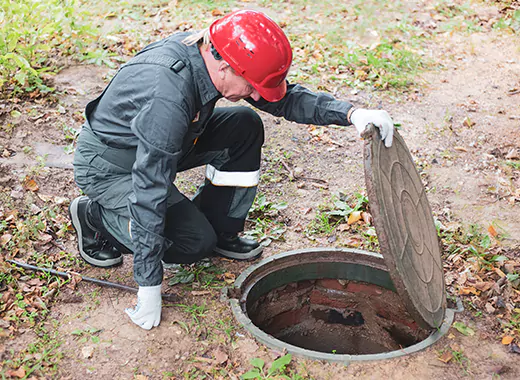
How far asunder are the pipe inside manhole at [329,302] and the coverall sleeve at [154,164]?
86cm

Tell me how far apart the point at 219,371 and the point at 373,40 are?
5412mm

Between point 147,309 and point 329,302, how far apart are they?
5.05 ft

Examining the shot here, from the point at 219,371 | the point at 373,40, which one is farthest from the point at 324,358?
the point at 373,40

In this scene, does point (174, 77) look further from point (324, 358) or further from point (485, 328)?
point (485, 328)

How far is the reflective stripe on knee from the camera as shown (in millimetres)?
3580

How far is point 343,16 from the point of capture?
7.92 m

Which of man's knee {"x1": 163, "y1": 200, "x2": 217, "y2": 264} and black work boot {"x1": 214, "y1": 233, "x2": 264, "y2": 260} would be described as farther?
black work boot {"x1": 214, "y1": 233, "x2": 264, "y2": 260}

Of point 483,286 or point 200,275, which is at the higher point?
point 483,286

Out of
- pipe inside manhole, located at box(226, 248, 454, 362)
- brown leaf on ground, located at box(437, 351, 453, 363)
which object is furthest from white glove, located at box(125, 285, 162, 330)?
brown leaf on ground, located at box(437, 351, 453, 363)

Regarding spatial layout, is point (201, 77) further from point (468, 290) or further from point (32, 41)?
point (32, 41)

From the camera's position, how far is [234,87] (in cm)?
290

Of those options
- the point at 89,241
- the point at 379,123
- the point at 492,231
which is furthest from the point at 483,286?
the point at 89,241

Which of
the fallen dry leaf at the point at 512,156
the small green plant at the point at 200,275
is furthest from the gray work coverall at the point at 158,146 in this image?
the fallen dry leaf at the point at 512,156

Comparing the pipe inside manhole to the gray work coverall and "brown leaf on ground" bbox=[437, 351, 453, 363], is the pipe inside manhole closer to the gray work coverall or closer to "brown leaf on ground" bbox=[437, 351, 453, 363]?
the gray work coverall
